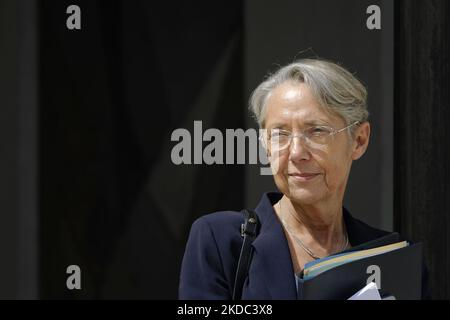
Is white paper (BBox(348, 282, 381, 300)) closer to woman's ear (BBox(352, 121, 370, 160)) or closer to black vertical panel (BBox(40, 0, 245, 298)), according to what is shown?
woman's ear (BBox(352, 121, 370, 160))

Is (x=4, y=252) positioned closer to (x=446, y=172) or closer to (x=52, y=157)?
(x=52, y=157)

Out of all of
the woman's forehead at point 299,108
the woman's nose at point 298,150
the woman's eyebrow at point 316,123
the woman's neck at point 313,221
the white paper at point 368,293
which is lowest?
the white paper at point 368,293

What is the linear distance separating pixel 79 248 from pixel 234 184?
2.95ft

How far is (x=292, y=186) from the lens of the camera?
1.91m

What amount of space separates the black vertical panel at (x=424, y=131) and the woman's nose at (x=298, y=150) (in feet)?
5.50

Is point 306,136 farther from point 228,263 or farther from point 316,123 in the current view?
point 228,263

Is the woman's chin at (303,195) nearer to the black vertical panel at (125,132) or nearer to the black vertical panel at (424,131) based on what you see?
the black vertical panel at (125,132)

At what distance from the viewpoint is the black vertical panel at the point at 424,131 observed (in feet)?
11.1

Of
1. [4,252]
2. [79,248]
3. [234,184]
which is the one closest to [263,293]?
[234,184]

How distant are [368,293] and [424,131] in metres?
1.94

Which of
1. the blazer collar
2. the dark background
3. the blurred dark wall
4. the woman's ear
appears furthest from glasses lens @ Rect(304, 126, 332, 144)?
the blurred dark wall

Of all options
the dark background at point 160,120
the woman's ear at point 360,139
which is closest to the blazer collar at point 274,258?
the woman's ear at point 360,139

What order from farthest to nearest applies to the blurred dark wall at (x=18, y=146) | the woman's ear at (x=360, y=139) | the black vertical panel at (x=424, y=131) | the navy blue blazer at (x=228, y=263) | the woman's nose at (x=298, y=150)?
the blurred dark wall at (x=18, y=146), the black vertical panel at (x=424, y=131), the woman's ear at (x=360, y=139), the woman's nose at (x=298, y=150), the navy blue blazer at (x=228, y=263)

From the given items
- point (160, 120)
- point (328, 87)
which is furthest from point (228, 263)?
point (160, 120)
